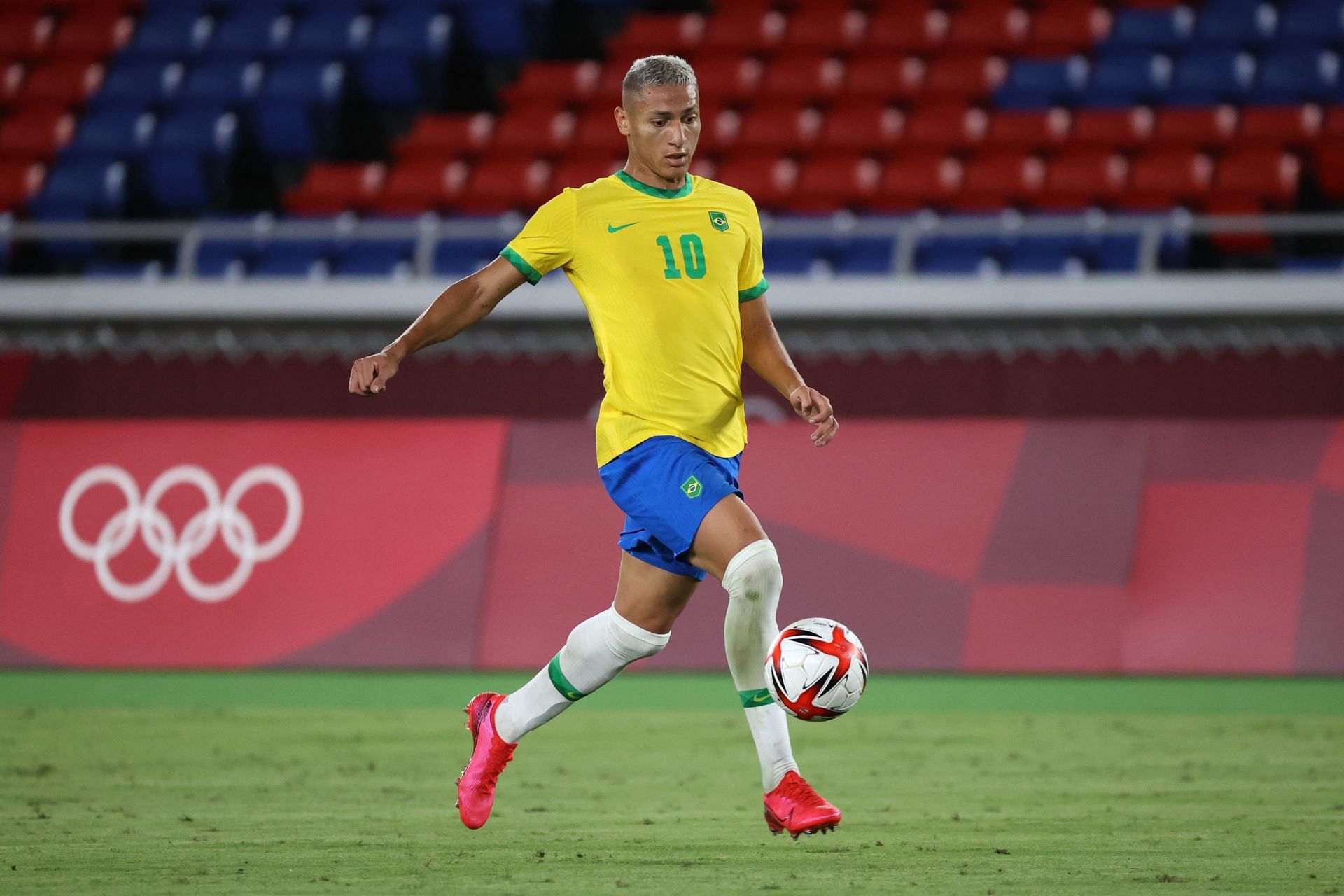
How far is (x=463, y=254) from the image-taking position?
14945 mm

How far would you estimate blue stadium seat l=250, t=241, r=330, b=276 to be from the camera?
1502 centimetres

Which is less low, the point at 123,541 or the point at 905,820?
the point at 905,820

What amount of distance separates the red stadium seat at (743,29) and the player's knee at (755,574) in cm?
1255

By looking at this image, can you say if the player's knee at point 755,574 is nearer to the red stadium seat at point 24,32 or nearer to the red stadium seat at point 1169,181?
the red stadium seat at point 1169,181

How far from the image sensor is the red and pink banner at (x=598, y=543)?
9875mm

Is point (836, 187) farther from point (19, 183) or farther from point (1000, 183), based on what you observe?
point (19, 183)

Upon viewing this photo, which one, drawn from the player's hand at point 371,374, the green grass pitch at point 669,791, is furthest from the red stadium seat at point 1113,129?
the player's hand at point 371,374

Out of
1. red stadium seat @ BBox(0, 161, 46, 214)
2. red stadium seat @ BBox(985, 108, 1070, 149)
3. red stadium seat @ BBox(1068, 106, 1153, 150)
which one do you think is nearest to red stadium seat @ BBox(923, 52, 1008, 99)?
red stadium seat @ BBox(985, 108, 1070, 149)

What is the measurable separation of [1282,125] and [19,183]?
1135 cm

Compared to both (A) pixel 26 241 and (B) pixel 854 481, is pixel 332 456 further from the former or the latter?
(A) pixel 26 241

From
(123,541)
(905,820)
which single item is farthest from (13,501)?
(905,820)

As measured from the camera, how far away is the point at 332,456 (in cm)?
1063

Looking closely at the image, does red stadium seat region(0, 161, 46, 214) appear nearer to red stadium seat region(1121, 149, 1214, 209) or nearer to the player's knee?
red stadium seat region(1121, 149, 1214, 209)

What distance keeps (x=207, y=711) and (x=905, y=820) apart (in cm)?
450
